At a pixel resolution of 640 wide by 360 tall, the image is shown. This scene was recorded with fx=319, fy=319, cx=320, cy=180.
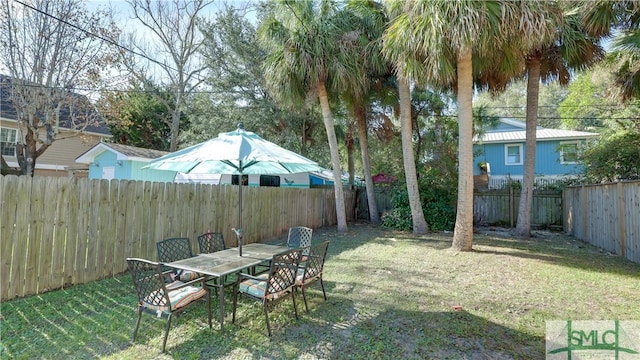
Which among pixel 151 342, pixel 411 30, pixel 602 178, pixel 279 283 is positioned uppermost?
pixel 411 30

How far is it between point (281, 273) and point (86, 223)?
11.2 ft

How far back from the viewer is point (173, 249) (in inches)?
185

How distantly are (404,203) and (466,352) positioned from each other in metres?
9.15

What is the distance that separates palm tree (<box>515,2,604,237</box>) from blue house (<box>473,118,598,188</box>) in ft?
27.0

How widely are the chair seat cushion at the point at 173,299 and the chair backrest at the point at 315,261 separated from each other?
1314 mm

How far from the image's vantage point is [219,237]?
17.7 ft

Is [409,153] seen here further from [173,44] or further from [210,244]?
[173,44]

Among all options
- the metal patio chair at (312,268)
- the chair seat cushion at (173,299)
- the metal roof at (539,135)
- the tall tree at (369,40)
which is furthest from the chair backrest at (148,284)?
the metal roof at (539,135)

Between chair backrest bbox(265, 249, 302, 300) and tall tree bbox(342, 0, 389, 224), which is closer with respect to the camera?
chair backrest bbox(265, 249, 302, 300)

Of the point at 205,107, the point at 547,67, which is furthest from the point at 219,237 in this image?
the point at 205,107

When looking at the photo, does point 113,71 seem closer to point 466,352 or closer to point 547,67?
point 466,352

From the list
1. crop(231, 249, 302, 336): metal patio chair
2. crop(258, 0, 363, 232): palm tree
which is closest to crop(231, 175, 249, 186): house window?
crop(258, 0, 363, 232): palm tree

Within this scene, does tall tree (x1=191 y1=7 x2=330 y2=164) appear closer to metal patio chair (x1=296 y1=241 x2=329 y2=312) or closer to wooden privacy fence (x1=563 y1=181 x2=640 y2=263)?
wooden privacy fence (x1=563 y1=181 x2=640 y2=263)

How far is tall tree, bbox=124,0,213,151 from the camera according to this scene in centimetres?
1786
